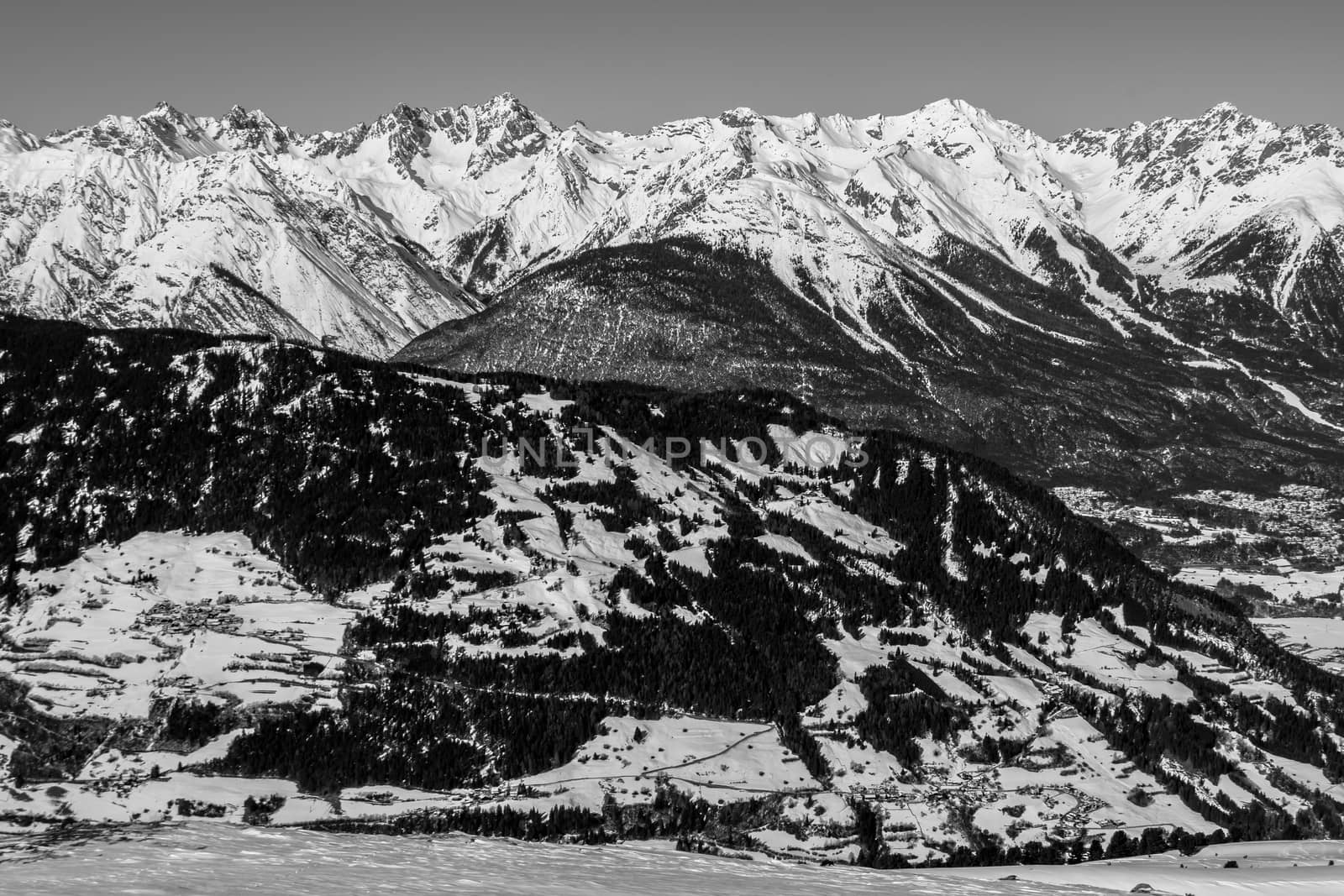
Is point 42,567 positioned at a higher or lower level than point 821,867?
higher

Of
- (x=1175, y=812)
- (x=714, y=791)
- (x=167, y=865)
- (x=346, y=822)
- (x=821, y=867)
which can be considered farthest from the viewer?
(x=1175, y=812)

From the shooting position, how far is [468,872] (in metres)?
107

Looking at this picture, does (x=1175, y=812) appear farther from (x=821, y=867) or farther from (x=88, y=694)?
(x=88, y=694)

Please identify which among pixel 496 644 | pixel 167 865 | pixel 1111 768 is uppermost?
pixel 496 644

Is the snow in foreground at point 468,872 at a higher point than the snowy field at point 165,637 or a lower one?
lower

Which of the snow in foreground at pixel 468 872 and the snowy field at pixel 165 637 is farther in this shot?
the snowy field at pixel 165 637

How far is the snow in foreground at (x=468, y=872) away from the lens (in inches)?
3848

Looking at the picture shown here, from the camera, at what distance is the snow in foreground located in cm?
9775

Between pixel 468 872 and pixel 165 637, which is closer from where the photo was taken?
pixel 468 872

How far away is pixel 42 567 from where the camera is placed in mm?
196750

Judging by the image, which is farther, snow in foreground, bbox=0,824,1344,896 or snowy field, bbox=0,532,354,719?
snowy field, bbox=0,532,354,719

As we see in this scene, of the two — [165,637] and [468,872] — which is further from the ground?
[165,637]

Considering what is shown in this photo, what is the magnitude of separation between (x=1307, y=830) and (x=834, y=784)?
5928cm

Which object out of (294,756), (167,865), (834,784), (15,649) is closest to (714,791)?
(834,784)
